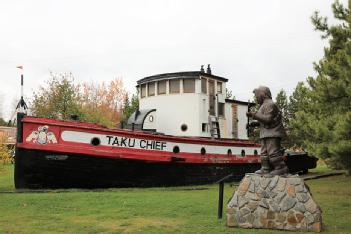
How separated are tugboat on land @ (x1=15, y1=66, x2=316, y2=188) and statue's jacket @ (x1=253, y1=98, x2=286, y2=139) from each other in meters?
7.65

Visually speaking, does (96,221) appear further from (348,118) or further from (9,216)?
(348,118)

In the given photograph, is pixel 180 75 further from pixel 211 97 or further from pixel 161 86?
pixel 211 97

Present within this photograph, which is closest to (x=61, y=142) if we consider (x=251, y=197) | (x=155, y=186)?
(x=155, y=186)

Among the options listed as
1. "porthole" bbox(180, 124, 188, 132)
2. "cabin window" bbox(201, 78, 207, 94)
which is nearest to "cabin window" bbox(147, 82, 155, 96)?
"porthole" bbox(180, 124, 188, 132)

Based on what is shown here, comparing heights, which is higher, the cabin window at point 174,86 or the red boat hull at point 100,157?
the cabin window at point 174,86

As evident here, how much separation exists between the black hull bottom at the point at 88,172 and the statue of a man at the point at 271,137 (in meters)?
7.68

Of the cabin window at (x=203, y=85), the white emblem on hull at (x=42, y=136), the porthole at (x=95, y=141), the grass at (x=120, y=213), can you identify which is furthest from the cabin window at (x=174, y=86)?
the grass at (x=120, y=213)

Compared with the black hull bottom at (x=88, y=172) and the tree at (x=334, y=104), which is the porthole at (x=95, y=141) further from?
the tree at (x=334, y=104)

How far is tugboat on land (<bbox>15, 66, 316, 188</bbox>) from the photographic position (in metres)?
13.4

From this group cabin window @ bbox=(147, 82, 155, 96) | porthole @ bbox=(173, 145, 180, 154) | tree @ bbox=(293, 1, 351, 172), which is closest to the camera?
tree @ bbox=(293, 1, 351, 172)

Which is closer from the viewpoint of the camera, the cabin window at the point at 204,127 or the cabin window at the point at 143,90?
the cabin window at the point at 204,127

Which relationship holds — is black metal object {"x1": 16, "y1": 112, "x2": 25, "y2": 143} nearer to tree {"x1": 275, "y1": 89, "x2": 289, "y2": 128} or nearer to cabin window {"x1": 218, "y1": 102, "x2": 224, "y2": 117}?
cabin window {"x1": 218, "y1": 102, "x2": 224, "y2": 117}

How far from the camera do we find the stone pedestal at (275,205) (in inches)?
277

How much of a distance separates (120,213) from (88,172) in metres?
5.28
